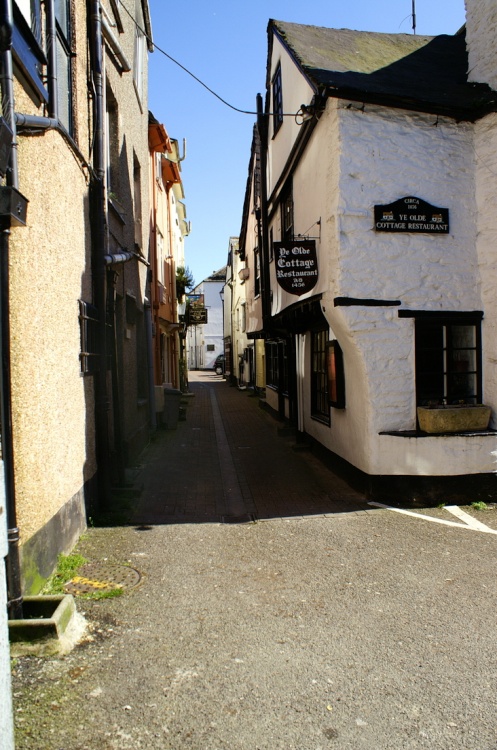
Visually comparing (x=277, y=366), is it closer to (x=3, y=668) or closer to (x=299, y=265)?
(x=299, y=265)

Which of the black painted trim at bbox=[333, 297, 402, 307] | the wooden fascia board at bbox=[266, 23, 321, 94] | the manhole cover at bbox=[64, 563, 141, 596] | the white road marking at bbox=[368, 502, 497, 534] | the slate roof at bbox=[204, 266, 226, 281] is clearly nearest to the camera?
the manhole cover at bbox=[64, 563, 141, 596]

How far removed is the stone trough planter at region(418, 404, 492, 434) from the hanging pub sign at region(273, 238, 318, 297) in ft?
8.55

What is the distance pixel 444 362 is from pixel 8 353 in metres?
6.05

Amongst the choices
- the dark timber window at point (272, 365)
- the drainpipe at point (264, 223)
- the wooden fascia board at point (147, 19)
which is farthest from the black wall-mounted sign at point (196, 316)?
the wooden fascia board at point (147, 19)

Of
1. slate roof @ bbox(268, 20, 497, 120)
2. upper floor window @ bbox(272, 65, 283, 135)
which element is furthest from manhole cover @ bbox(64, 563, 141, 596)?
upper floor window @ bbox(272, 65, 283, 135)

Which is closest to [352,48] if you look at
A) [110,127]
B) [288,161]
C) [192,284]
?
[288,161]

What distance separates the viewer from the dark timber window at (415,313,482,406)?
306 inches

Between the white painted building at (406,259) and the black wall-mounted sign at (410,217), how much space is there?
0.02 metres

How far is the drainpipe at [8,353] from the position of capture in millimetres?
3740

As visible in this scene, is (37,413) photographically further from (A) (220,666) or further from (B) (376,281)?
(B) (376,281)

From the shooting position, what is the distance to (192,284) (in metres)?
25.7

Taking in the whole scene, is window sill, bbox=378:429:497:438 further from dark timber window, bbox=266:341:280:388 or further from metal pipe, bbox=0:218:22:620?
dark timber window, bbox=266:341:280:388

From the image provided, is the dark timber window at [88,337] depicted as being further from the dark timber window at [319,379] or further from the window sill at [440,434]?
the dark timber window at [319,379]

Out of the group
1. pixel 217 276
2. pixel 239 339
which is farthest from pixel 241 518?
pixel 217 276
